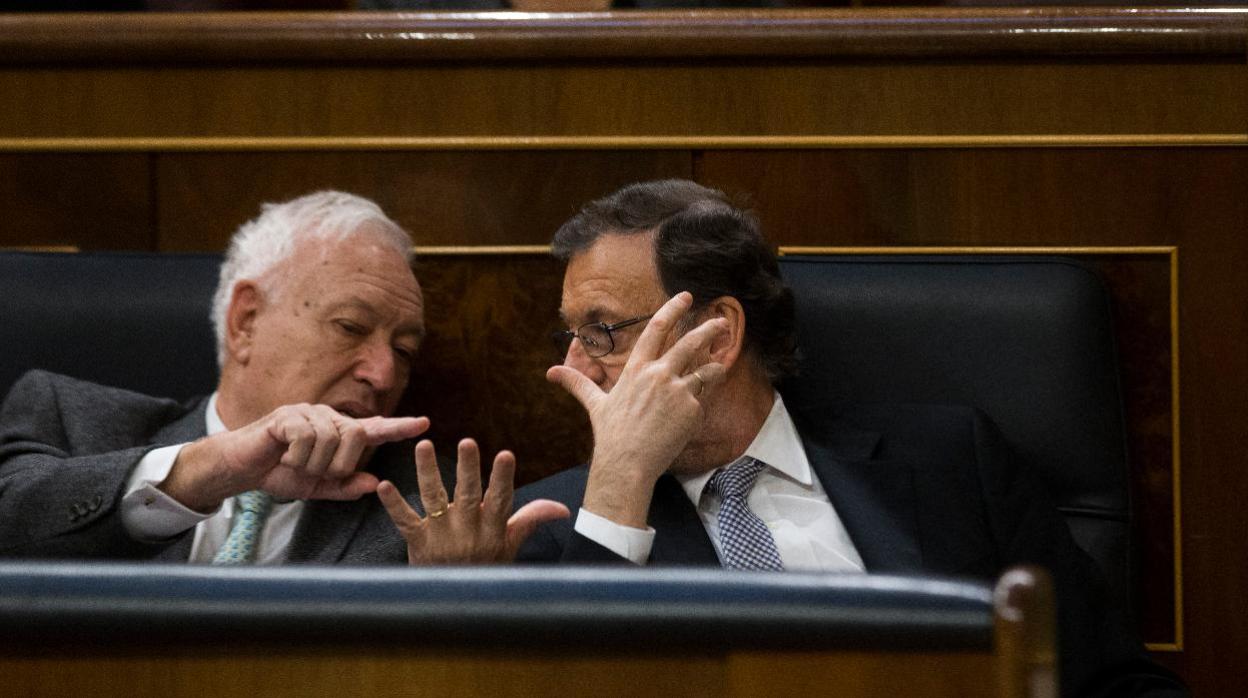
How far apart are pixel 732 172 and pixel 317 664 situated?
3.76ft

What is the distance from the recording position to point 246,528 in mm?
1462

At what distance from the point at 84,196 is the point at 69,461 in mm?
452

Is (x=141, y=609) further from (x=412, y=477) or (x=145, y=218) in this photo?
(x=145, y=218)

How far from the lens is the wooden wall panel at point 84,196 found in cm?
171

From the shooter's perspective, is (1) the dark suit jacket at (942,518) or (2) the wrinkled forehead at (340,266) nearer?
(1) the dark suit jacket at (942,518)

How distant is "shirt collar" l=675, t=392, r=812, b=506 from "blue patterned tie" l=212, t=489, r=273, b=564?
45 cm

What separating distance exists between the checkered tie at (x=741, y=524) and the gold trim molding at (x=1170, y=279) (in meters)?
0.33

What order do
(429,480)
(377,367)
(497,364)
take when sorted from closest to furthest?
(429,480), (377,367), (497,364)

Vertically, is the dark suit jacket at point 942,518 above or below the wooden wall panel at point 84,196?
below

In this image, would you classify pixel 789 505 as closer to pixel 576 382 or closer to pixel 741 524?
pixel 741 524

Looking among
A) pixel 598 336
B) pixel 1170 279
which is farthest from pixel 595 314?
pixel 1170 279

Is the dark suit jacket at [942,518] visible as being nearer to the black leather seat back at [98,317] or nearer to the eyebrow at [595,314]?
the eyebrow at [595,314]

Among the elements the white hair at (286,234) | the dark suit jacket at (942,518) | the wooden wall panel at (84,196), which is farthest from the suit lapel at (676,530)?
the wooden wall panel at (84,196)

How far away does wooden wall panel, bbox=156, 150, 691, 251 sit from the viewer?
5.53 ft
